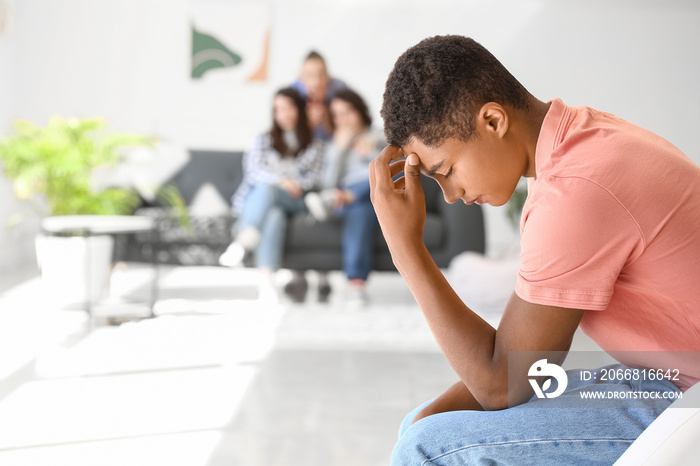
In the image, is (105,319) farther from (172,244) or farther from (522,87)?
(522,87)

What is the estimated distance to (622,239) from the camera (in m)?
0.68

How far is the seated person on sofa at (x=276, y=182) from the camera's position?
139 inches

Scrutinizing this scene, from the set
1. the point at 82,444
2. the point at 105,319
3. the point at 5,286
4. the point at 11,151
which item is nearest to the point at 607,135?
the point at 82,444

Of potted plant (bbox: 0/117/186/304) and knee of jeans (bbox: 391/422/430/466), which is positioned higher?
knee of jeans (bbox: 391/422/430/466)

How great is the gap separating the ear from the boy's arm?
0.31ft

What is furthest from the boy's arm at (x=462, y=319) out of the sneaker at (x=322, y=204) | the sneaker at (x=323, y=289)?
the sneaker at (x=323, y=289)

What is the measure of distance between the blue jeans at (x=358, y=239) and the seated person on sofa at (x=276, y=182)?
0.30 m

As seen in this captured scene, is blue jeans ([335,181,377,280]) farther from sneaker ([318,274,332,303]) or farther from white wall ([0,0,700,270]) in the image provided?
white wall ([0,0,700,270])

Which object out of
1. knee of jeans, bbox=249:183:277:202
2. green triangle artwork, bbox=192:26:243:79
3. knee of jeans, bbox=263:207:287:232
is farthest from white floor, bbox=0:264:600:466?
green triangle artwork, bbox=192:26:243:79

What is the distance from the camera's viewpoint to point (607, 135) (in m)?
0.72

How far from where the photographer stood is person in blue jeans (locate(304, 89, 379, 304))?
3502mm

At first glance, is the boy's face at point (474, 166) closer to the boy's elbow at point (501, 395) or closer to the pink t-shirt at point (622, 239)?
the pink t-shirt at point (622, 239)

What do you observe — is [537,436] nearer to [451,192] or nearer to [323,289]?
[451,192]

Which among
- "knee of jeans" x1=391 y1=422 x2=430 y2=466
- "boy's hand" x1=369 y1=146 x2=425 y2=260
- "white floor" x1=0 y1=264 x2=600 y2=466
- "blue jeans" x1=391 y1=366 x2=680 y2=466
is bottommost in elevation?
"white floor" x1=0 y1=264 x2=600 y2=466
